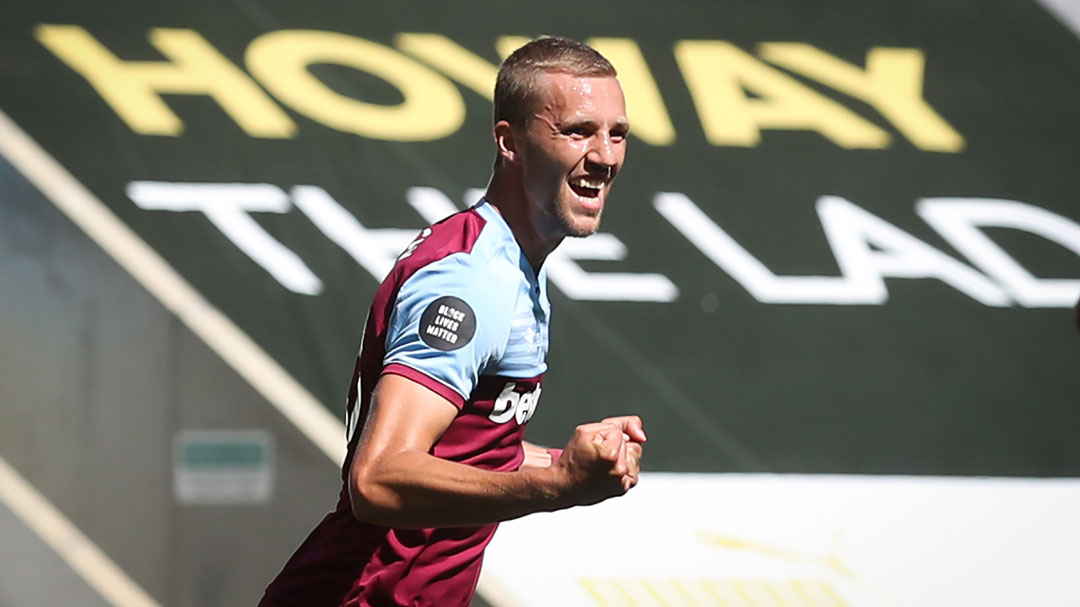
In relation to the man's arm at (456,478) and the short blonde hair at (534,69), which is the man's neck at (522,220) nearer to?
the short blonde hair at (534,69)

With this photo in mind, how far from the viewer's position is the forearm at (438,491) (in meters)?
1.43

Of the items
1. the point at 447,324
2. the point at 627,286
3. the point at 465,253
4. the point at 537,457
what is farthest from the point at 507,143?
the point at 627,286

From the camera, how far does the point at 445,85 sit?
11.3 ft

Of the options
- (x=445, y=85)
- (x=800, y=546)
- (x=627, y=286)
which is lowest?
(x=800, y=546)

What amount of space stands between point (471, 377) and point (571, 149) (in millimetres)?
401

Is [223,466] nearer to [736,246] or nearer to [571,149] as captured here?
[736,246]

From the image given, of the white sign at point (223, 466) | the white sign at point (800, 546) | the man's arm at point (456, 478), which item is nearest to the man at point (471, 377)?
the man's arm at point (456, 478)

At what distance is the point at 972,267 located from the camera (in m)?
3.44

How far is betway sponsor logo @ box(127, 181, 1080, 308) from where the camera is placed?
3385 mm

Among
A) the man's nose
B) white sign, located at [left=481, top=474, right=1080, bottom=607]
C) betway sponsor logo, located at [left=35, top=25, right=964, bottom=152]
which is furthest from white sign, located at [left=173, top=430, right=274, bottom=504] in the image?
the man's nose

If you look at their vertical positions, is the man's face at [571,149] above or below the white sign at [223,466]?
above

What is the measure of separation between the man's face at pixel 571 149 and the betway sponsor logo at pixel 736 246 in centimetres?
157

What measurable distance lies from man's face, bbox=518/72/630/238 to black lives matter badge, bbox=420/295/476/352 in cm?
30

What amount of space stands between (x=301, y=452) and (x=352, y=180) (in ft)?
2.55
